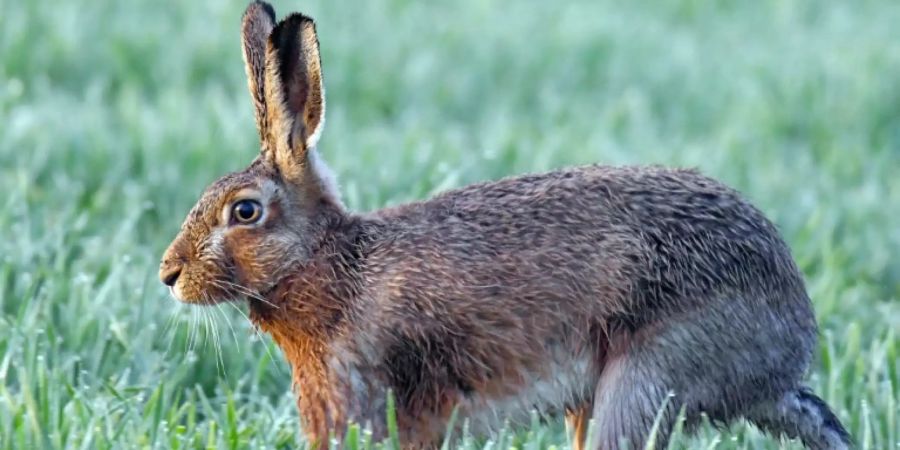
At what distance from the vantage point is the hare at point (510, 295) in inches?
160

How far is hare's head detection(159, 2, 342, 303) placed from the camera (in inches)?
167

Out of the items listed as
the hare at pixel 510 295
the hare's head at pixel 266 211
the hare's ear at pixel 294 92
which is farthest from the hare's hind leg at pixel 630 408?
the hare's ear at pixel 294 92

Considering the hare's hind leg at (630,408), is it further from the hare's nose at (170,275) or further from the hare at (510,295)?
the hare's nose at (170,275)

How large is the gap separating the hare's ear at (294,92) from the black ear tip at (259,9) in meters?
0.37

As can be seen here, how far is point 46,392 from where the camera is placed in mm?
4141

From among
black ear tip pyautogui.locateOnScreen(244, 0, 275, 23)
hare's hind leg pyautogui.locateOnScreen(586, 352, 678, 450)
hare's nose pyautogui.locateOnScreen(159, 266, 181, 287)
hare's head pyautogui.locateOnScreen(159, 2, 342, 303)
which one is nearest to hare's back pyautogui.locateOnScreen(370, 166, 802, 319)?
hare's hind leg pyautogui.locateOnScreen(586, 352, 678, 450)

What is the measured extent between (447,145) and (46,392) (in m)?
3.48

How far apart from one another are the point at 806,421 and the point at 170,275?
1.72m

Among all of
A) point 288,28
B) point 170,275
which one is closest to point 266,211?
point 170,275

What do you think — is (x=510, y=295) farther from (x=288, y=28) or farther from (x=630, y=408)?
(x=288, y=28)

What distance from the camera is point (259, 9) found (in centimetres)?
455

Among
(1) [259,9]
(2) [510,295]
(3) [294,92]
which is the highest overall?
(1) [259,9]

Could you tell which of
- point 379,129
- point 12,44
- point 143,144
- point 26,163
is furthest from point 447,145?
point 12,44

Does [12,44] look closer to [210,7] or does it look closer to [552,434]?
[210,7]
